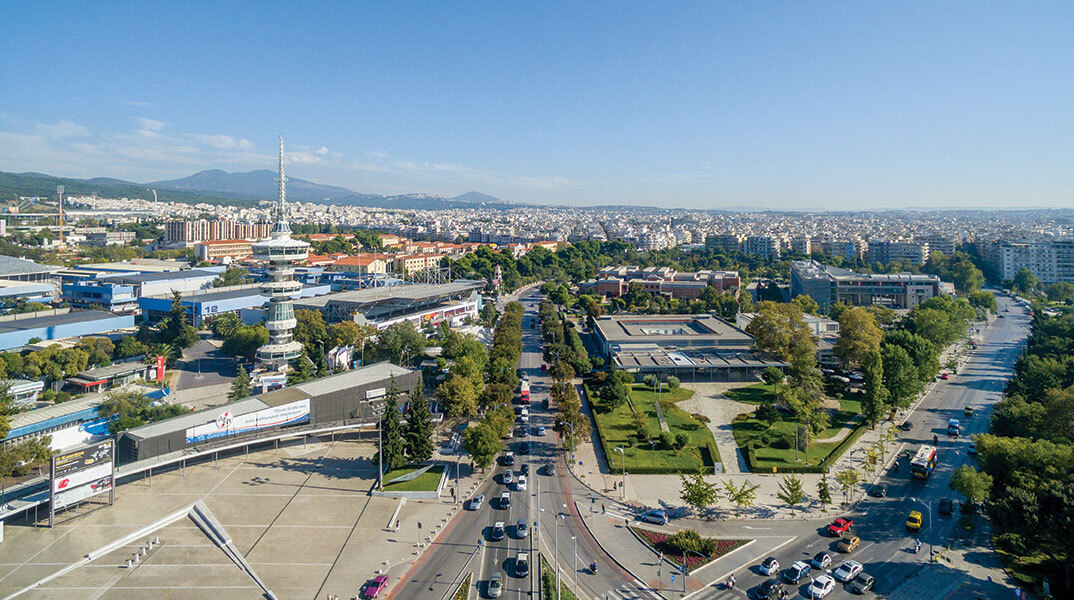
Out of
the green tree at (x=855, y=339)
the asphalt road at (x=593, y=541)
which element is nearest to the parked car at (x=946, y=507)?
the asphalt road at (x=593, y=541)

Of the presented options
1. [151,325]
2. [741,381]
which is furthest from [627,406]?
[151,325]

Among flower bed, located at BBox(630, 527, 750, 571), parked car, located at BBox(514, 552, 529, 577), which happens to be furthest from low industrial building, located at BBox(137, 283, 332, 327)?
flower bed, located at BBox(630, 527, 750, 571)

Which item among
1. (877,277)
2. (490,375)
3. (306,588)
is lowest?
(306,588)

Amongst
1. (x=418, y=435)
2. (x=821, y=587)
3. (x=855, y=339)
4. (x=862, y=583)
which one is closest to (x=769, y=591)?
(x=821, y=587)

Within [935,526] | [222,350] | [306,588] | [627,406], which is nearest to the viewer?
[306,588]

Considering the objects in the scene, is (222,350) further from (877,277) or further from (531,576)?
(877,277)

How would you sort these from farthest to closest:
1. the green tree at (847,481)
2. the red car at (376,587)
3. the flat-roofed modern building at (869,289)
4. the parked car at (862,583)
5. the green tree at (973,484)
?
1. the flat-roofed modern building at (869,289)
2. the green tree at (847,481)
3. the green tree at (973,484)
4. the parked car at (862,583)
5. the red car at (376,587)

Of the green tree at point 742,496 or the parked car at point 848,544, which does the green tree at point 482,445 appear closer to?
the green tree at point 742,496
